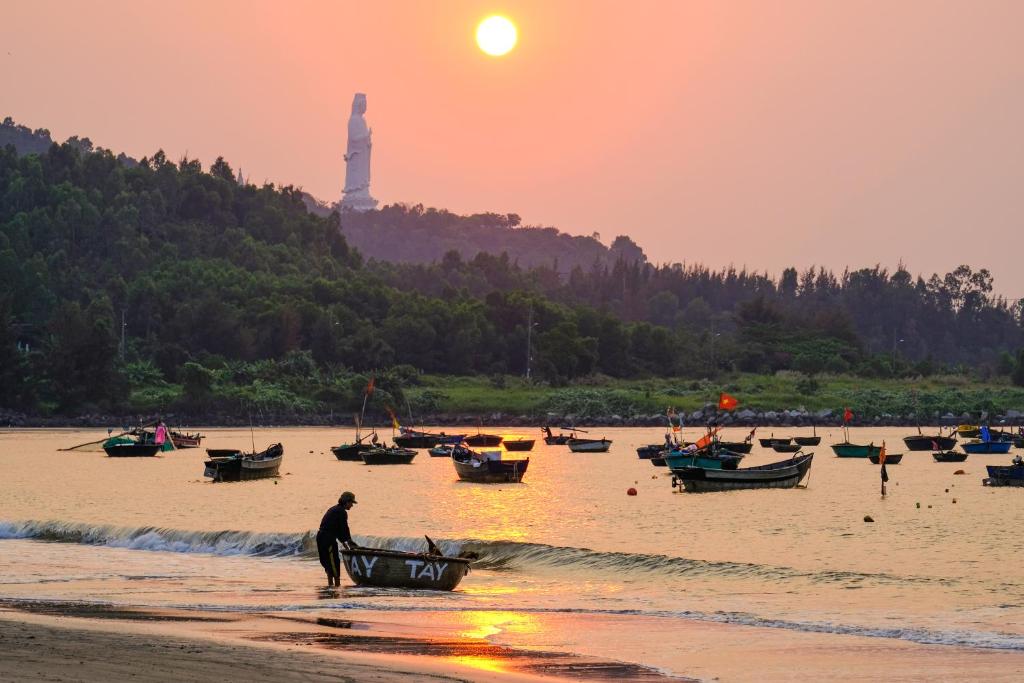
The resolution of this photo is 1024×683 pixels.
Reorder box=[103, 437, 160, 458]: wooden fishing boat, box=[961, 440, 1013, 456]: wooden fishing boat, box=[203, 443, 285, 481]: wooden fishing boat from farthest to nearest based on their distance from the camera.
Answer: box=[961, 440, 1013, 456]: wooden fishing boat < box=[103, 437, 160, 458]: wooden fishing boat < box=[203, 443, 285, 481]: wooden fishing boat

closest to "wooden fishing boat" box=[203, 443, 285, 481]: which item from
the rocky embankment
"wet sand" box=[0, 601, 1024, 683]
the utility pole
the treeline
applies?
"wet sand" box=[0, 601, 1024, 683]

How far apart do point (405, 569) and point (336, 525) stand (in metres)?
1.78

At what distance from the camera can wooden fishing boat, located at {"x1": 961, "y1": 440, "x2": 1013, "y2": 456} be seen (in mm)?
101312

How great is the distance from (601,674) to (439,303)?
166355mm

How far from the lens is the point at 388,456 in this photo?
276 feet

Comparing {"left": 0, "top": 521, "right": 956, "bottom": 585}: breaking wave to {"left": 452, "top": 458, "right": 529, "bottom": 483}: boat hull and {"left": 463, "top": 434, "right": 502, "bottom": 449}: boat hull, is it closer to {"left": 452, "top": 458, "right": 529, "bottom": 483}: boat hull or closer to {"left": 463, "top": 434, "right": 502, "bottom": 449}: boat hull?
{"left": 452, "top": 458, "right": 529, "bottom": 483}: boat hull

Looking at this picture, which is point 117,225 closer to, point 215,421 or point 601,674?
point 215,421

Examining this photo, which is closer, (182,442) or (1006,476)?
(1006,476)

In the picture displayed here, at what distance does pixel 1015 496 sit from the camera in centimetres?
6025

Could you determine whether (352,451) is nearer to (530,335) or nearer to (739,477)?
(739,477)

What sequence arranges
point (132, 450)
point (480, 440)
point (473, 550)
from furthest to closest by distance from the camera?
point (480, 440), point (132, 450), point (473, 550)

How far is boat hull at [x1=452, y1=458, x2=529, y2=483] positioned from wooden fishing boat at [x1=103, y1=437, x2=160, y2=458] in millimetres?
30553

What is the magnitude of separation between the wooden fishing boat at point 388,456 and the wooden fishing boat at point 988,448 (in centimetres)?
4260

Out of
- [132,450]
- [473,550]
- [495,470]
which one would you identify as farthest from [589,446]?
[473,550]
